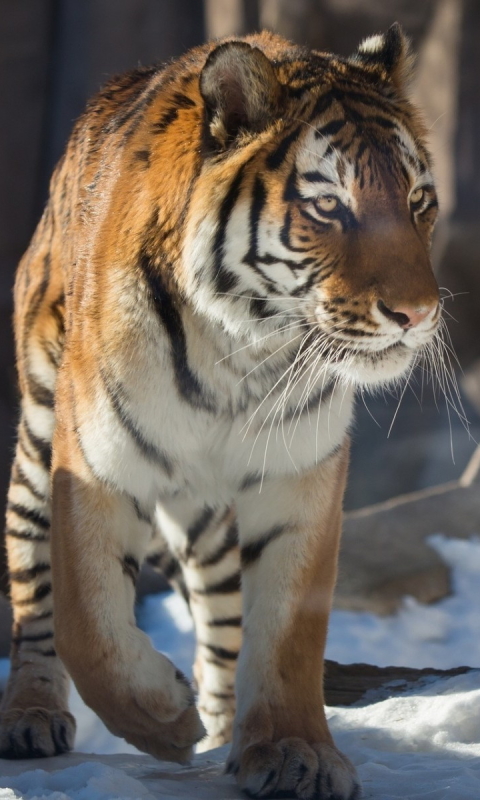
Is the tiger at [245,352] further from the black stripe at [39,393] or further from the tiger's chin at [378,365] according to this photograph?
the black stripe at [39,393]

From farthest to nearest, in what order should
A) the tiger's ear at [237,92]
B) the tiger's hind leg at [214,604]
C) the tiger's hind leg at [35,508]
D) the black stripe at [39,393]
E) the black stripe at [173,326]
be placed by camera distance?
the tiger's hind leg at [214,604], the black stripe at [39,393], the tiger's hind leg at [35,508], the black stripe at [173,326], the tiger's ear at [237,92]

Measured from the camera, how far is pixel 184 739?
75.2 inches

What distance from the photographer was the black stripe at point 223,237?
6.15 ft

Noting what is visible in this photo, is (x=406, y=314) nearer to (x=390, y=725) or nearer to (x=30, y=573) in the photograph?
(x=390, y=725)

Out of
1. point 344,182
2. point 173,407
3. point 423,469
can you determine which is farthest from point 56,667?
→ point 423,469

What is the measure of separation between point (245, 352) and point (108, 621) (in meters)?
0.55

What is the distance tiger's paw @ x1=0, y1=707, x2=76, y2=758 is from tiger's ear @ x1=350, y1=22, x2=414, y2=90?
1459 mm

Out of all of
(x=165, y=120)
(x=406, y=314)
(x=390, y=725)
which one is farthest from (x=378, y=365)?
(x=390, y=725)

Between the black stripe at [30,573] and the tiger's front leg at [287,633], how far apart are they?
2.30ft

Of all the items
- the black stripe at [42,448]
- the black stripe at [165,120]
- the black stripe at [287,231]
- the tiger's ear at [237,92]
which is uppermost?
the black stripe at [165,120]

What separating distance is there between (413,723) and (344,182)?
1134 mm

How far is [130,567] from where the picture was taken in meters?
2.10

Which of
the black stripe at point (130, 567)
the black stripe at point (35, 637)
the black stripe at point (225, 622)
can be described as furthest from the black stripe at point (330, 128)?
the black stripe at point (225, 622)

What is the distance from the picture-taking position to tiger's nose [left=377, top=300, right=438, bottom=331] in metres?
1.75
